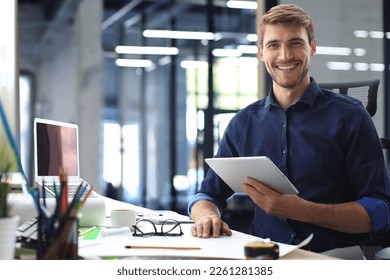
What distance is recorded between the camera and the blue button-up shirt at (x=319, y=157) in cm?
127

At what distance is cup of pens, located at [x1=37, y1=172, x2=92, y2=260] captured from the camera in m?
0.72

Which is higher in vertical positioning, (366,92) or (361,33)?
(361,33)

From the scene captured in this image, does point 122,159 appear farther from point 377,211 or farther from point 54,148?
point 377,211

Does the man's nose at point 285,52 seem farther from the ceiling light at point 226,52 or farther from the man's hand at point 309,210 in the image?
the ceiling light at point 226,52

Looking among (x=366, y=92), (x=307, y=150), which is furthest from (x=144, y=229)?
Answer: (x=366, y=92)

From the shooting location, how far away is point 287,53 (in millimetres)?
1365

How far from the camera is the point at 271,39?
136 centimetres

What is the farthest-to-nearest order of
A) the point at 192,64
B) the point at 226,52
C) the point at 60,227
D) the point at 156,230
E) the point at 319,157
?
the point at 192,64 → the point at 226,52 → the point at 319,157 → the point at 156,230 → the point at 60,227

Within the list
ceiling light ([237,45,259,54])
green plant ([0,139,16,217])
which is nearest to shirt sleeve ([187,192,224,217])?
green plant ([0,139,16,217])

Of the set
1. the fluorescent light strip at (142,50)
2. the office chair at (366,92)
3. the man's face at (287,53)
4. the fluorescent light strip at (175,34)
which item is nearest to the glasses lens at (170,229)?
the man's face at (287,53)

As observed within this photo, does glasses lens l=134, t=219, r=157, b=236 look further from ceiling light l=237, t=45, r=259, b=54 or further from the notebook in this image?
ceiling light l=237, t=45, r=259, b=54

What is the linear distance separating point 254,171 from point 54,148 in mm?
810

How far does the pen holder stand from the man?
43 cm
